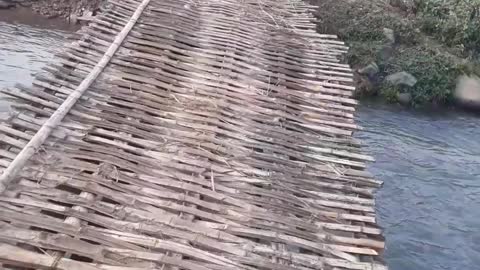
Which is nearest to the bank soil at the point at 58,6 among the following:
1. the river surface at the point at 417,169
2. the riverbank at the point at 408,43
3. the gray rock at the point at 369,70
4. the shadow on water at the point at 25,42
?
the shadow on water at the point at 25,42

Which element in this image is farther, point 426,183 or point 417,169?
point 417,169

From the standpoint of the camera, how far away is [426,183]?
682 cm

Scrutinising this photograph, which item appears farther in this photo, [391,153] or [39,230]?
[391,153]

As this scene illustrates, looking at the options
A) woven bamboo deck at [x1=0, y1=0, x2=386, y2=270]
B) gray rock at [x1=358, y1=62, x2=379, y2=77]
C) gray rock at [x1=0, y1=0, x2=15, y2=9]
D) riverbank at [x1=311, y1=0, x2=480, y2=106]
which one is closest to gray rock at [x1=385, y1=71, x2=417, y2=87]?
riverbank at [x1=311, y1=0, x2=480, y2=106]

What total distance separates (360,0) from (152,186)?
811 cm

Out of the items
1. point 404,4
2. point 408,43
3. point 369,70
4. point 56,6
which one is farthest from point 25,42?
point 404,4

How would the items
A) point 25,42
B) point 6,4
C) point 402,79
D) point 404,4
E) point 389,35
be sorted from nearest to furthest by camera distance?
point 402,79, point 25,42, point 389,35, point 6,4, point 404,4

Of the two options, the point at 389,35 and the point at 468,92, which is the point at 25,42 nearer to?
the point at 389,35

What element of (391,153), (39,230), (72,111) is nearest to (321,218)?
(39,230)

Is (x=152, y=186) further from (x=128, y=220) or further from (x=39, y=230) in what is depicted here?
(x=39, y=230)

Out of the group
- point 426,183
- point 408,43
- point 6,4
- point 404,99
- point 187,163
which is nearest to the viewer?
point 187,163

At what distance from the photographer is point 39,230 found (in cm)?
262

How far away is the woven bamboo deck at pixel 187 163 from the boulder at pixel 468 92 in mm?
4739

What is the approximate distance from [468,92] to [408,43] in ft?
4.14
